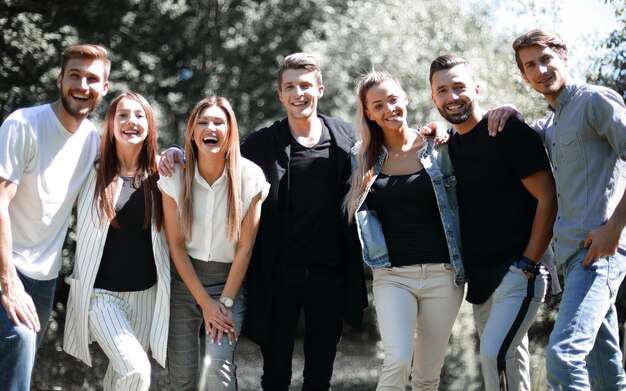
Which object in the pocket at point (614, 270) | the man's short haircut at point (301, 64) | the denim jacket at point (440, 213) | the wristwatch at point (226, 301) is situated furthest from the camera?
the man's short haircut at point (301, 64)

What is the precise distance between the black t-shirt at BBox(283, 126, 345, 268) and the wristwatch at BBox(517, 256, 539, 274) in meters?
1.08

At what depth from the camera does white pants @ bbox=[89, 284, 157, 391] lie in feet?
13.1

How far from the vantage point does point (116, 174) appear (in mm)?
4312

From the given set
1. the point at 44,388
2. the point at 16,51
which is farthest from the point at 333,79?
the point at 44,388

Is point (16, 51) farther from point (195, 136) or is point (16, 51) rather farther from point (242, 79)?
point (195, 136)

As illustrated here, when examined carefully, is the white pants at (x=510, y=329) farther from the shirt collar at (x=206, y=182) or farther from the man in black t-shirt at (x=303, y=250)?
the shirt collar at (x=206, y=182)

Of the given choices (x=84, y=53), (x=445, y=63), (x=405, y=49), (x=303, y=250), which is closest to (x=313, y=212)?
(x=303, y=250)

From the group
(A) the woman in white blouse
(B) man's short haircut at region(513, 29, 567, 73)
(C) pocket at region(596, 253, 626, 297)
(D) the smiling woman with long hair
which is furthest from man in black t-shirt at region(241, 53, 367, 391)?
(C) pocket at region(596, 253, 626, 297)

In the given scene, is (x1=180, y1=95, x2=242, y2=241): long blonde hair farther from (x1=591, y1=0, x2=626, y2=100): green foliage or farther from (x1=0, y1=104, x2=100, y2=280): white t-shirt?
(x1=591, y1=0, x2=626, y2=100): green foliage

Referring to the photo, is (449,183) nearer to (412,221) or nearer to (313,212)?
(412,221)

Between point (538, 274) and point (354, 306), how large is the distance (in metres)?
1.10

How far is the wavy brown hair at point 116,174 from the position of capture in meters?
4.20

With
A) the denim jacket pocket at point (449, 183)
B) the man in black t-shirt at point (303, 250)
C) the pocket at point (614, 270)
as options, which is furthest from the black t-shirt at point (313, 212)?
the pocket at point (614, 270)

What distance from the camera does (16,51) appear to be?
7.89 metres
